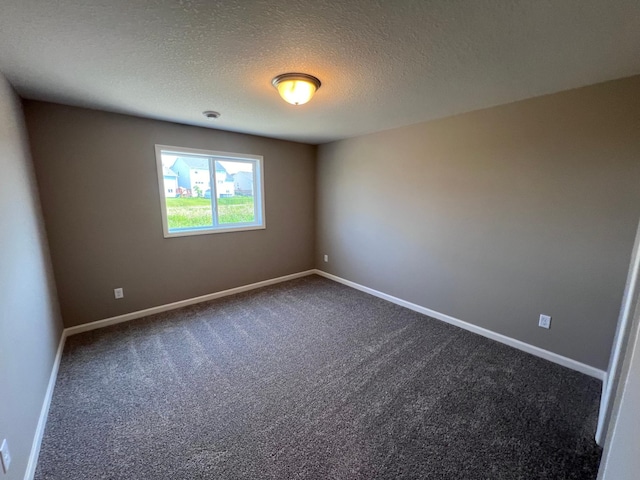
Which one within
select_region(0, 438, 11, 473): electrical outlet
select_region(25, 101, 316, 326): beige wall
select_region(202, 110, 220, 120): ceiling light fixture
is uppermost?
select_region(202, 110, 220, 120): ceiling light fixture

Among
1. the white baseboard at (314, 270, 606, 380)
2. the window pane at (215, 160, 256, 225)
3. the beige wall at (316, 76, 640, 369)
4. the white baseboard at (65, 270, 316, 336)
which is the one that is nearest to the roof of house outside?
the window pane at (215, 160, 256, 225)

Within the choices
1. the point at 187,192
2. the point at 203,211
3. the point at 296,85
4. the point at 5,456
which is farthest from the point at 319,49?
the point at 203,211

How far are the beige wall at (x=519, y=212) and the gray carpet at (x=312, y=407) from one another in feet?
1.50

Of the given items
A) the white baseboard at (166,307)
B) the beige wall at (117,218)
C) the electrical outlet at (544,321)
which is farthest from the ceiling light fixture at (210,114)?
the electrical outlet at (544,321)

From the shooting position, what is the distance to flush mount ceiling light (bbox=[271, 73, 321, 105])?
Answer: 181 centimetres

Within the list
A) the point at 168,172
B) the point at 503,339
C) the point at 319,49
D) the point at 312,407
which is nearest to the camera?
the point at 319,49

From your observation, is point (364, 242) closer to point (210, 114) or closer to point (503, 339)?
point (503, 339)

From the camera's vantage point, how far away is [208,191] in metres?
3.59

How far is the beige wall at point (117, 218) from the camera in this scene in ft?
8.25

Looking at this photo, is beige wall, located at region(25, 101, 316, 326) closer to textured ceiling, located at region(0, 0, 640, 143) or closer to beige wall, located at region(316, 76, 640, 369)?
textured ceiling, located at region(0, 0, 640, 143)

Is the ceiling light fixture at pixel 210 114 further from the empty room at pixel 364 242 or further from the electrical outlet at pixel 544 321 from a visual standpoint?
the electrical outlet at pixel 544 321

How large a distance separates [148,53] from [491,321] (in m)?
3.56

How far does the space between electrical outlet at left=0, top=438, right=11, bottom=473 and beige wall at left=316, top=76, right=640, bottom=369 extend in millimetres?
3373

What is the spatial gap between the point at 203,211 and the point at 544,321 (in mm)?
3979
